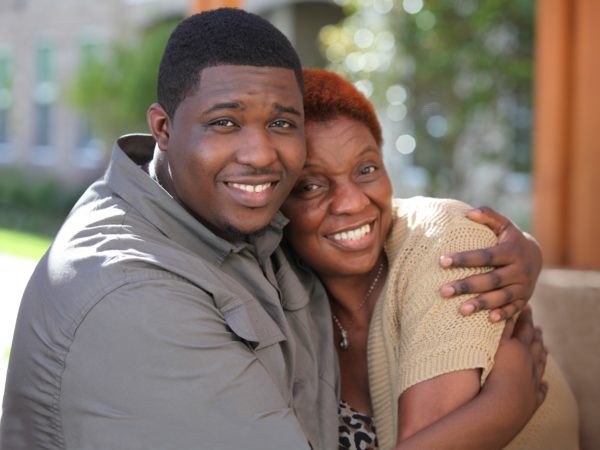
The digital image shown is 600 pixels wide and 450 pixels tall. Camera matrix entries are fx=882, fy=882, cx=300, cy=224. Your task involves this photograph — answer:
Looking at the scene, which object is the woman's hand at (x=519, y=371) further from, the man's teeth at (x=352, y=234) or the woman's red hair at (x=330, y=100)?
the woman's red hair at (x=330, y=100)

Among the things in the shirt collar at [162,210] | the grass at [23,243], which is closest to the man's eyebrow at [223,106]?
the shirt collar at [162,210]

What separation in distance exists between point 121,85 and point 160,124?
44.4ft

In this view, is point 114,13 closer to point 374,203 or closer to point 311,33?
point 311,33

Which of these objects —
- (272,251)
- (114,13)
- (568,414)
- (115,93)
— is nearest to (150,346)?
(272,251)

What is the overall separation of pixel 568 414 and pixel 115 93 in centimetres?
1362

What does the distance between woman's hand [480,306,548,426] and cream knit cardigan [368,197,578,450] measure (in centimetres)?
5

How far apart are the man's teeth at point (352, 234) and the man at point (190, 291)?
0.19 meters

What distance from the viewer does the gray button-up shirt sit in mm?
1878

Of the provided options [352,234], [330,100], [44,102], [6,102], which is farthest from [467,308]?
[6,102]

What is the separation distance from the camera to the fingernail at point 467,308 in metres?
2.45

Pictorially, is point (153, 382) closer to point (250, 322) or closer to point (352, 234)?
point (250, 322)

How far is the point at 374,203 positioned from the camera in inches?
110

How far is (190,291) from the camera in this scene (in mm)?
2000

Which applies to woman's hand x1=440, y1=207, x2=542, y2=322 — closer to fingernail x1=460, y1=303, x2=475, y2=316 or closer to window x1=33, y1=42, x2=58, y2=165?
fingernail x1=460, y1=303, x2=475, y2=316
